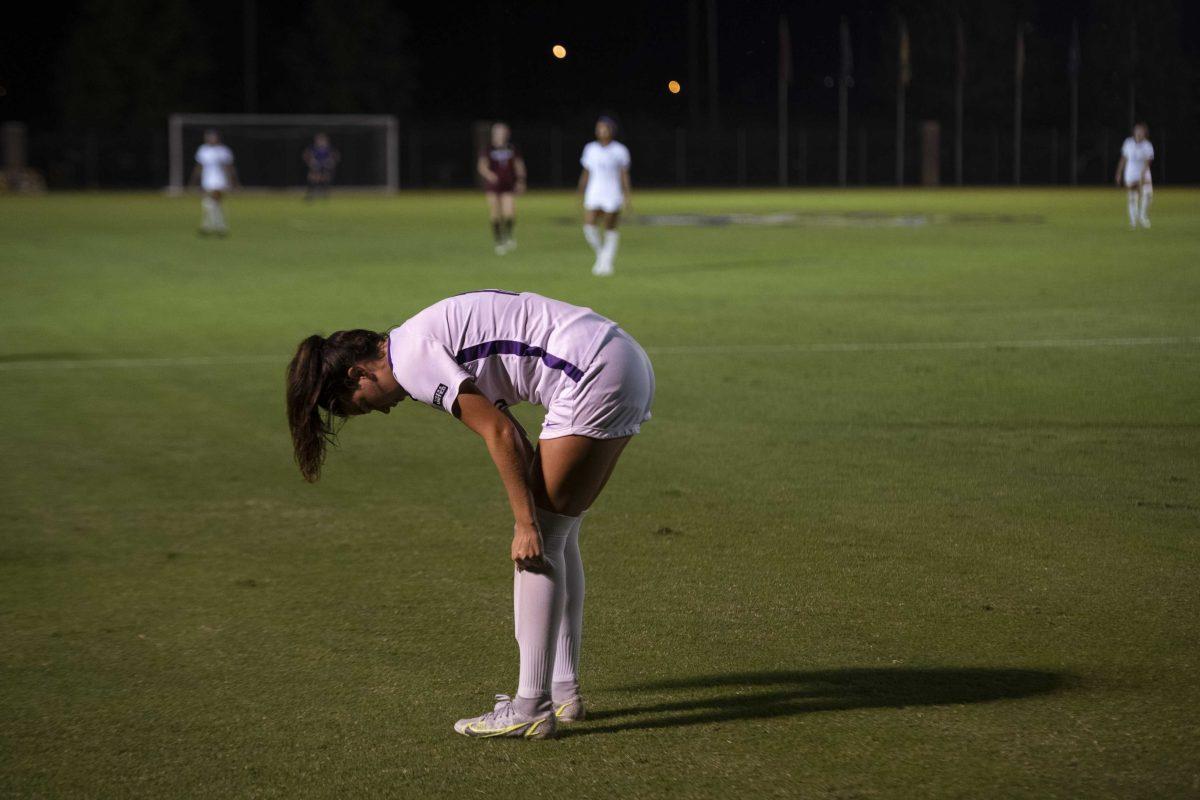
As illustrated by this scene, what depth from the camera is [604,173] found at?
25.0 metres

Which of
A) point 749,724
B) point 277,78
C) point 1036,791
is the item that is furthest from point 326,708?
point 277,78

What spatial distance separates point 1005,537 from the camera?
7.32 metres

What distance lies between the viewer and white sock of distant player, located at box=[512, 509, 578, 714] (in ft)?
15.5

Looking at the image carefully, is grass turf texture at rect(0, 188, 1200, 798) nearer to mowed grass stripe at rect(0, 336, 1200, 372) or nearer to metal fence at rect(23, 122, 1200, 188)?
mowed grass stripe at rect(0, 336, 1200, 372)

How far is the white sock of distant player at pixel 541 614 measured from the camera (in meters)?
4.73

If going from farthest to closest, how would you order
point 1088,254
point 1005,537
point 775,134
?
point 775,134 → point 1088,254 → point 1005,537

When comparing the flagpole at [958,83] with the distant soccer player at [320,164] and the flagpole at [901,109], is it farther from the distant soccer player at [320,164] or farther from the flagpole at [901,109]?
the distant soccer player at [320,164]

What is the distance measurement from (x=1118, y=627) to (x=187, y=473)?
5223mm

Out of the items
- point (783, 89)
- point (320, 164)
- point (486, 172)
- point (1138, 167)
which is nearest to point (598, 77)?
point (783, 89)

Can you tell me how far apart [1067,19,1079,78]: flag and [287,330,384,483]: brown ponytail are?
67.1 m

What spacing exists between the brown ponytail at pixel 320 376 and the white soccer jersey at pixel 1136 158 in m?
30.1

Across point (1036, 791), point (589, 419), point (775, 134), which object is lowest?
point (1036, 791)

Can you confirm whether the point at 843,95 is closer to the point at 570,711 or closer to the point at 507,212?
the point at 507,212

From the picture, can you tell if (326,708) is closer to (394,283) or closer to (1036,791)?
(1036,791)
